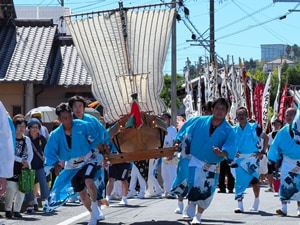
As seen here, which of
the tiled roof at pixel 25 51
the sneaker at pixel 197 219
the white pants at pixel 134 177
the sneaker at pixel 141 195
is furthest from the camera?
the tiled roof at pixel 25 51

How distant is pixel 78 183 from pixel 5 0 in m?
19.3

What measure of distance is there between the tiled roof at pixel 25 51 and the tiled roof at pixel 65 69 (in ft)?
1.57

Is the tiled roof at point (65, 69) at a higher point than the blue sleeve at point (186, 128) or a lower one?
higher

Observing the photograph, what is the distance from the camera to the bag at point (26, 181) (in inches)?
532

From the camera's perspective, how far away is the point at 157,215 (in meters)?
12.9

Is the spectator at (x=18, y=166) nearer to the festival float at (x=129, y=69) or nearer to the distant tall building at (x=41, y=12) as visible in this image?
the festival float at (x=129, y=69)

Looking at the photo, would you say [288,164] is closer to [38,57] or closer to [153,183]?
[153,183]

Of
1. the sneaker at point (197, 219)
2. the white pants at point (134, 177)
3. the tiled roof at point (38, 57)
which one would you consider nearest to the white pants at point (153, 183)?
the white pants at point (134, 177)

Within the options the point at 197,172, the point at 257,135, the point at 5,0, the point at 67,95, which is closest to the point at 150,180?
the point at 257,135

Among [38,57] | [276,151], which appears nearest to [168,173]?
[276,151]

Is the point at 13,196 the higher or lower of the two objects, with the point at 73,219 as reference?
higher

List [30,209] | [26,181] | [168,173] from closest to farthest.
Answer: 1. [26,181]
2. [30,209]
3. [168,173]

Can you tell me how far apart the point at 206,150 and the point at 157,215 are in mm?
1820

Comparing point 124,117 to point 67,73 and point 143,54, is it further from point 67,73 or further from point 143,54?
point 67,73
